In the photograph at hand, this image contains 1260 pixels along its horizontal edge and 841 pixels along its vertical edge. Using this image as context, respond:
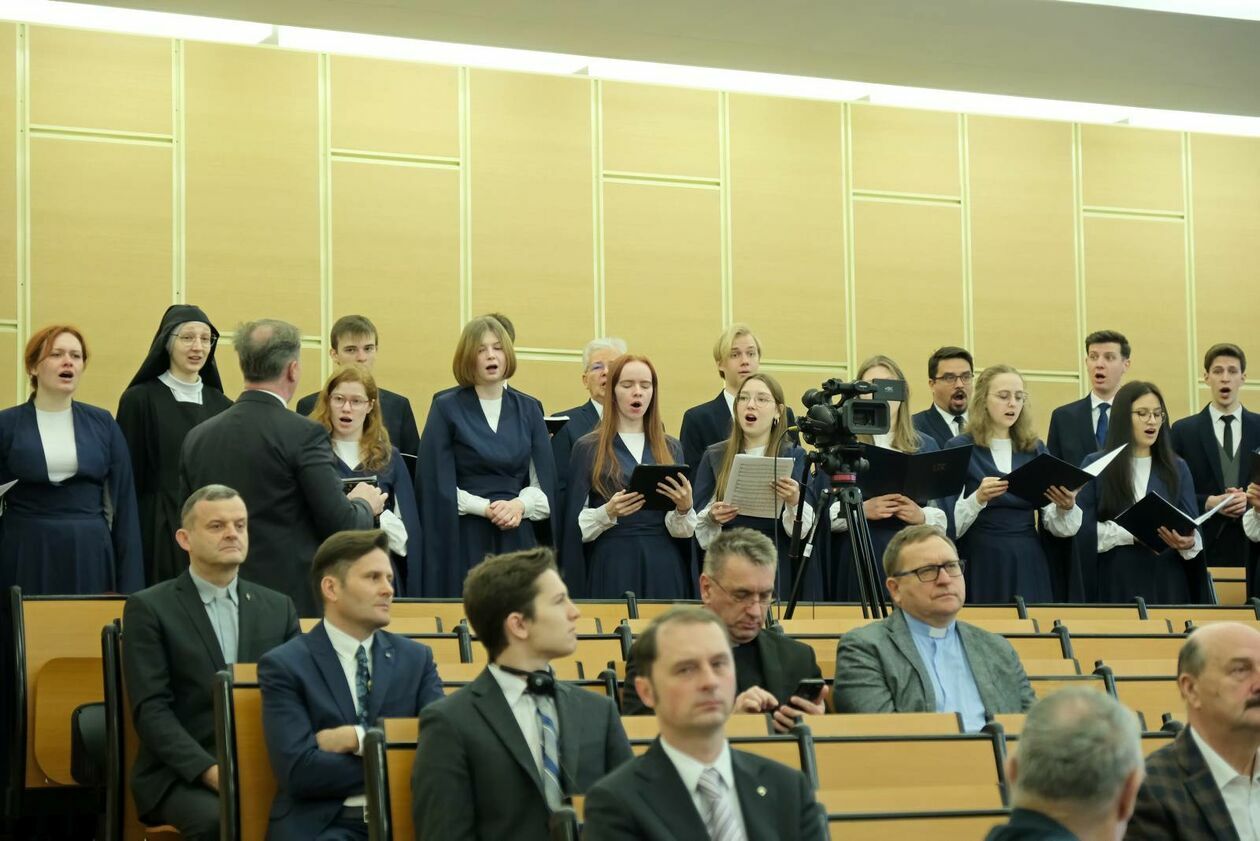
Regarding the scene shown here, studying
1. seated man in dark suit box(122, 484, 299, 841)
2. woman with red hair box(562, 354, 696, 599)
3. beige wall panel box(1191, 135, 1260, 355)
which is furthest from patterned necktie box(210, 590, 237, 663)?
beige wall panel box(1191, 135, 1260, 355)

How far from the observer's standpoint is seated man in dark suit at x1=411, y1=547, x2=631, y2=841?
301cm

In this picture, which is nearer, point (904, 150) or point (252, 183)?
point (252, 183)

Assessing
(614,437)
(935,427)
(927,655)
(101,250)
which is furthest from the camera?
(101,250)

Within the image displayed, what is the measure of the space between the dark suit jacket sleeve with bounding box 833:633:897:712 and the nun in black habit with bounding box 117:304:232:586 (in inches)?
111

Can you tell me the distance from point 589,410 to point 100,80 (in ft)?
10.6

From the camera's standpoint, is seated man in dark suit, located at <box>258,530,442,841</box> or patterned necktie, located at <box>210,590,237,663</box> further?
patterned necktie, located at <box>210,590,237,663</box>

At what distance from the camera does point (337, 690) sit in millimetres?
3570

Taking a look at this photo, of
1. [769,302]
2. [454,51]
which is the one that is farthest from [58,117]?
[769,302]

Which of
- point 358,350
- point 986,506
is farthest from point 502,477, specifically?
point 986,506

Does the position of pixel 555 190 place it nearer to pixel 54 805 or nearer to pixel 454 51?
pixel 454 51

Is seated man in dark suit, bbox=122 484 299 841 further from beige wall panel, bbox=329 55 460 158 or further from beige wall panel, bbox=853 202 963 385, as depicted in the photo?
beige wall panel, bbox=853 202 963 385

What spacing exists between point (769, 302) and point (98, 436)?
15.1 feet

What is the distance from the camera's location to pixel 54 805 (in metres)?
4.31

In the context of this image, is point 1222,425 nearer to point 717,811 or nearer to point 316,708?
point 316,708
